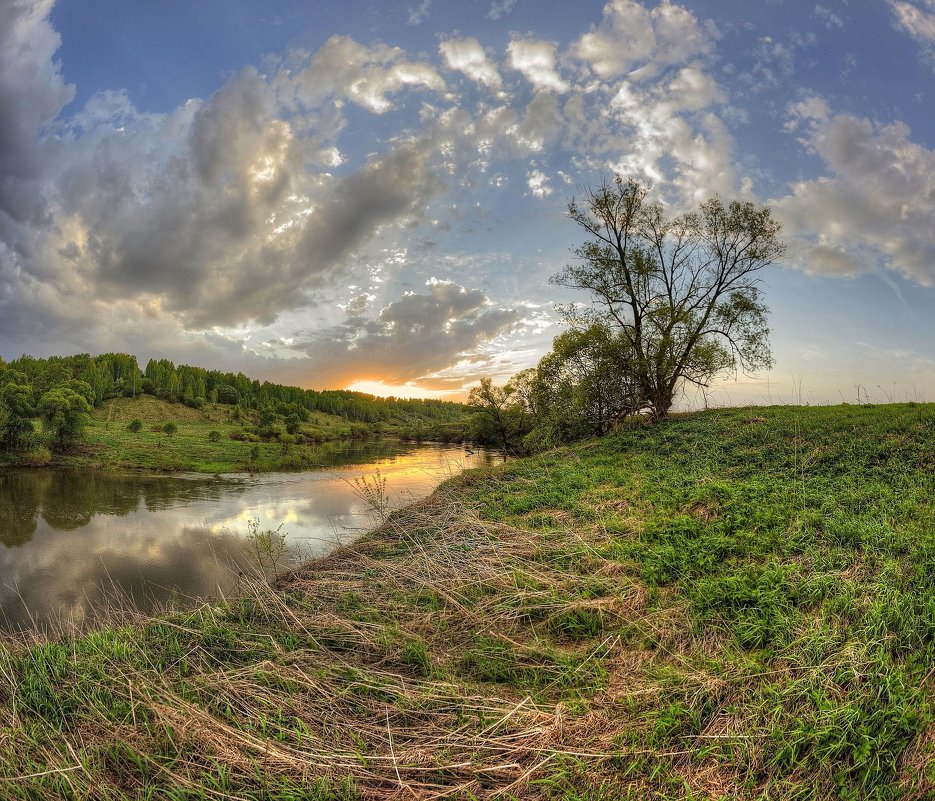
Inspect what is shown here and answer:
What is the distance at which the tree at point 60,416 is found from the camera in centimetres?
3528

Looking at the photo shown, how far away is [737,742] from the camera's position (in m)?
3.28

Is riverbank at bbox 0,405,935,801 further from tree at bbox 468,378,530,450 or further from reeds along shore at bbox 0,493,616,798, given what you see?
tree at bbox 468,378,530,450

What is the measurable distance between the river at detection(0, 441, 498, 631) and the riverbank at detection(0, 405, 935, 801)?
2.44 m

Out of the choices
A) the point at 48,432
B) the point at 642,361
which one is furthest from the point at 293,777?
the point at 48,432

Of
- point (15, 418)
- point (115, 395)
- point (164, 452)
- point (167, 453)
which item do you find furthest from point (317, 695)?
point (115, 395)

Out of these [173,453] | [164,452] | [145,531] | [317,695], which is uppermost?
[164,452]

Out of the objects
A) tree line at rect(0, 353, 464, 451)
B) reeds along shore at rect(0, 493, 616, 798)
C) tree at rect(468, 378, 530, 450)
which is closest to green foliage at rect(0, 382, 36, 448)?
tree line at rect(0, 353, 464, 451)

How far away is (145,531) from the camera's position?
17953 millimetres

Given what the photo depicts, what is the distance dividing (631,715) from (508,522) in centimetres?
602

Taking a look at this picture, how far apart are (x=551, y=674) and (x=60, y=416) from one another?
45120mm

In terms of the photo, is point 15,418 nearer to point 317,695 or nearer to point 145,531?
point 145,531

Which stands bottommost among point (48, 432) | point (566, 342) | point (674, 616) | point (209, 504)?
point (209, 504)

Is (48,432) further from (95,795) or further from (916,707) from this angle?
(916,707)

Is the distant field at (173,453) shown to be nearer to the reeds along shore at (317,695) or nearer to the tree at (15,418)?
the tree at (15,418)
